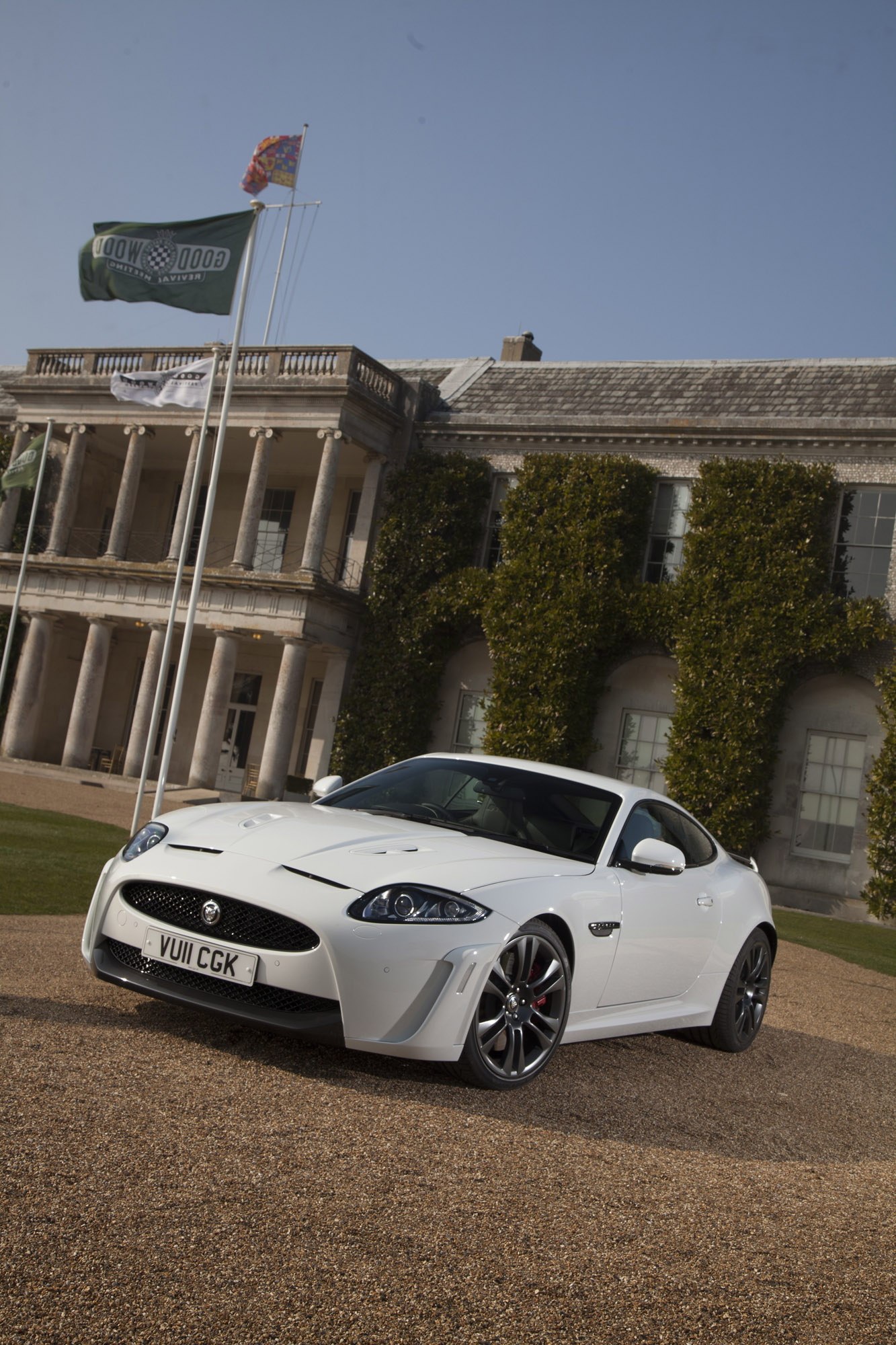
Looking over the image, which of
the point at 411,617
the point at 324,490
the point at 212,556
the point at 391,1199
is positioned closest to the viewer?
the point at 391,1199

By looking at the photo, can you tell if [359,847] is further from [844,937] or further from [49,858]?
[844,937]

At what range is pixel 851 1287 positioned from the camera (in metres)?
3.14

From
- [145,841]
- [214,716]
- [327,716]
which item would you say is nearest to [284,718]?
[327,716]

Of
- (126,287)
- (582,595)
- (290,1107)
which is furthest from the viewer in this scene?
(582,595)

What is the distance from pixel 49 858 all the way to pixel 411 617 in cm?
1413

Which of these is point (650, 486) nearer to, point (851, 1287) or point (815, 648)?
point (815, 648)

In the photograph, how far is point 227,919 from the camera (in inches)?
171

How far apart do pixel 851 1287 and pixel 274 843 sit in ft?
8.46

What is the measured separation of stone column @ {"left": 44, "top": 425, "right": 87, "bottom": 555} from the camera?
27.3 m

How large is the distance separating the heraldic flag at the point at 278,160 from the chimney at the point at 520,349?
728 cm

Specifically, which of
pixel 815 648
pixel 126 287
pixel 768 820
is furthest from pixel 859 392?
pixel 126 287

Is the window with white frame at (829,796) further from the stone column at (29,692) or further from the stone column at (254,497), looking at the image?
the stone column at (29,692)

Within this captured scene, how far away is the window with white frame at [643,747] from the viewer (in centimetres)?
2295

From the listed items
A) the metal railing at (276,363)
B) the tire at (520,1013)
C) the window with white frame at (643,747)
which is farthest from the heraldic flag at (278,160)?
the tire at (520,1013)
